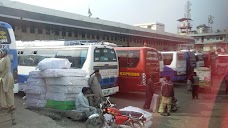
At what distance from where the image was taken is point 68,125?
6.48m

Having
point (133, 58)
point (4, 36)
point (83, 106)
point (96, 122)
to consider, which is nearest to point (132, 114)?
point (96, 122)

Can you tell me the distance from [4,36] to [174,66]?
393 inches

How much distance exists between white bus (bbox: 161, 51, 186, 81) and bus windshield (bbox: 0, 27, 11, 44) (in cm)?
917

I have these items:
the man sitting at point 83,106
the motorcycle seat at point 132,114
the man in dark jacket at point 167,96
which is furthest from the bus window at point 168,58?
the motorcycle seat at point 132,114

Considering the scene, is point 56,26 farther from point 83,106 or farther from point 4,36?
point 83,106

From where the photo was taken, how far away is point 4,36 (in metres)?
7.11

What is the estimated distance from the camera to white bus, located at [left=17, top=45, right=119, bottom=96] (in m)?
8.51

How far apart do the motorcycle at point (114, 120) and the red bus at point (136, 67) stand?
4423mm

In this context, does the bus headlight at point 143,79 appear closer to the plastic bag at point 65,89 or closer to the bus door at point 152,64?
the bus door at point 152,64

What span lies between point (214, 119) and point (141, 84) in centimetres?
342

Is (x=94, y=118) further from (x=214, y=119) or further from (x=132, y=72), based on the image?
(x=132, y=72)

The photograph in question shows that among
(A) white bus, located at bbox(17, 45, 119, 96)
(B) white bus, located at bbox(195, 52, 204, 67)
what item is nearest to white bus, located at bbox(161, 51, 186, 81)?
(B) white bus, located at bbox(195, 52, 204, 67)

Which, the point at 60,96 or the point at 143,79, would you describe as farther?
the point at 143,79

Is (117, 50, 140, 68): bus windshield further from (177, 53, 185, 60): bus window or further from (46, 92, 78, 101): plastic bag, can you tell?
(177, 53, 185, 60): bus window
